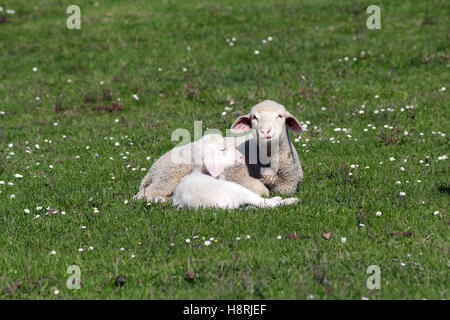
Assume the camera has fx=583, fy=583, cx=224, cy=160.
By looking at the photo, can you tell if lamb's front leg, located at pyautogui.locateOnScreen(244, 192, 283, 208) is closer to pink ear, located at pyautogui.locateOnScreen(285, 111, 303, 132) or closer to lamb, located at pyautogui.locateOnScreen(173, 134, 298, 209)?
lamb, located at pyautogui.locateOnScreen(173, 134, 298, 209)

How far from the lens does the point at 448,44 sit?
1641 centimetres

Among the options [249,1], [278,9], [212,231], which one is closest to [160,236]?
[212,231]

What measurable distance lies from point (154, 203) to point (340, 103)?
7149 millimetres

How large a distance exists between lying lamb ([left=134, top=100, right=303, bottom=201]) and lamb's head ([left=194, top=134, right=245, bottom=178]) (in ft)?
0.66

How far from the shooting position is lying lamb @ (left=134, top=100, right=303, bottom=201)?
847 centimetres

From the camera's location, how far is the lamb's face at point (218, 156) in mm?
8203

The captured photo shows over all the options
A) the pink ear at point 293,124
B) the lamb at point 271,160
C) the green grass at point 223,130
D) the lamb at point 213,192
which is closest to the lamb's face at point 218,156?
the lamb at point 213,192

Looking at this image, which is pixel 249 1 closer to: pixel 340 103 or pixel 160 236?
pixel 340 103

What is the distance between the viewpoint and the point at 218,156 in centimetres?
832

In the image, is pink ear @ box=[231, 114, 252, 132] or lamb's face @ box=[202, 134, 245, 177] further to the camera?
pink ear @ box=[231, 114, 252, 132]

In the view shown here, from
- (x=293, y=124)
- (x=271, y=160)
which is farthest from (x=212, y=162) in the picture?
(x=293, y=124)

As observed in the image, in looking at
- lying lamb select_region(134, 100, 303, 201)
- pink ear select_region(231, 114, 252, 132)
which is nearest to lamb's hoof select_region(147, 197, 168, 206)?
lying lamb select_region(134, 100, 303, 201)

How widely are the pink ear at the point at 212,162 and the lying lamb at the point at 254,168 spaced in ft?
1.31
